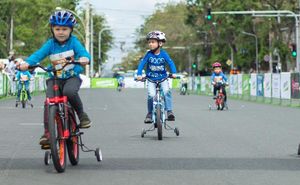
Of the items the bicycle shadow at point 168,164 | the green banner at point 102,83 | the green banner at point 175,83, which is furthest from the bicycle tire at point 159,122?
the green banner at point 102,83

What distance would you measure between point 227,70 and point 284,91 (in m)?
80.0

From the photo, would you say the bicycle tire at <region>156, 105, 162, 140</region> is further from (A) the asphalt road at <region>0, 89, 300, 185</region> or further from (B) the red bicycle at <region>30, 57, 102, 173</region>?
(B) the red bicycle at <region>30, 57, 102, 173</region>

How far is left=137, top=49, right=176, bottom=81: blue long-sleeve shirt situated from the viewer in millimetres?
15461

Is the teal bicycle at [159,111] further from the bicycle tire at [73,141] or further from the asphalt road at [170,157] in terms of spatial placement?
the bicycle tire at [73,141]

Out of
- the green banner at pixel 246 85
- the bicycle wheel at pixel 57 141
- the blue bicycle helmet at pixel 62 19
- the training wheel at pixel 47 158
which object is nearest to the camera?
the bicycle wheel at pixel 57 141

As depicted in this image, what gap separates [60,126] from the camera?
9.83 metres

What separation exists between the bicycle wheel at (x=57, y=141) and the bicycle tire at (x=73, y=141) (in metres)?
0.37

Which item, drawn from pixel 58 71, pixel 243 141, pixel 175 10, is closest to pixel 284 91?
pixel 243 141

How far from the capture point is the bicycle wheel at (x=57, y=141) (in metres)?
9.49

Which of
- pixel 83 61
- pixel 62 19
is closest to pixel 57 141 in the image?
pixel 83 61

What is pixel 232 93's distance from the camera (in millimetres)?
45594

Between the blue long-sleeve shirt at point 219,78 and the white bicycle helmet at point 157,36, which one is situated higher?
the white bicycle helmet at point 157,36

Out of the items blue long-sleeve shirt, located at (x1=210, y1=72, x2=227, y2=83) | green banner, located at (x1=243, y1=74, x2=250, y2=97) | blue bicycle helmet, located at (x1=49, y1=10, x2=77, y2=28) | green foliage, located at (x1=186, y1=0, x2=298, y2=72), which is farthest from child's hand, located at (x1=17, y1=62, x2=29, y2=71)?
green foliage, located at (x1=186, y1=0, x2=298, y2=72)

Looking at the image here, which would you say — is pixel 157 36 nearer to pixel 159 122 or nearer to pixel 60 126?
pixel 159 122
